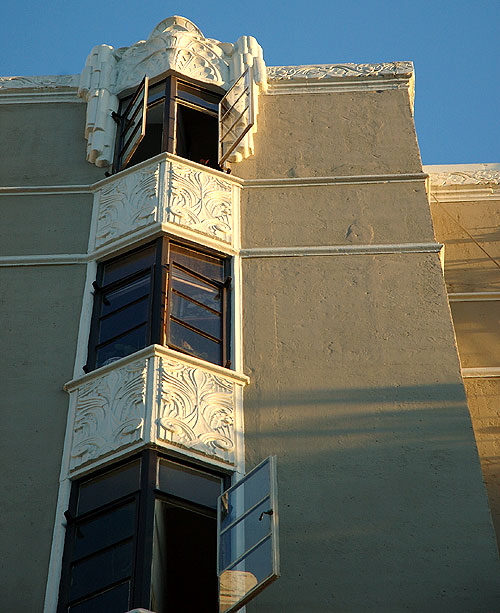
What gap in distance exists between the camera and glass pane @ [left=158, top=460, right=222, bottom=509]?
1124cm

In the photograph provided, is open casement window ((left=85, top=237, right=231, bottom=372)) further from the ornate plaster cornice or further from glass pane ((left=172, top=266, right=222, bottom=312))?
the ornate plaster cornice

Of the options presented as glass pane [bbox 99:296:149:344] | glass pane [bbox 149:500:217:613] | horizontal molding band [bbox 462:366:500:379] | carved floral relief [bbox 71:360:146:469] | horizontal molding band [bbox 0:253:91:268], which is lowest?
glass pane [bbox 149:500:217:613]

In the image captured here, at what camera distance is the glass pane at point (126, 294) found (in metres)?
13.3

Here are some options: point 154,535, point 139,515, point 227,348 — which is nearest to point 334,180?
point 227,348

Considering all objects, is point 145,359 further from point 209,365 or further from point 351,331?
point 351,331

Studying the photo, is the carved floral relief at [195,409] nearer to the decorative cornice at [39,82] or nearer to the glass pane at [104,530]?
the glass pane at [104,530]

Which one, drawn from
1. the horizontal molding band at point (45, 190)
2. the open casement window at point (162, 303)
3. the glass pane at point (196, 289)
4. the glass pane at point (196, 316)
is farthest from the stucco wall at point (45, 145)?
the glass pane at point (196, 316)

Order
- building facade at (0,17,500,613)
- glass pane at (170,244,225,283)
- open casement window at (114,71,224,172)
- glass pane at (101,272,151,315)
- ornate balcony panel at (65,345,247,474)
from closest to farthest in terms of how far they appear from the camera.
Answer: building facade at (0,17,500,613) < ornate balcony panel at (65,345,247,474) < glass pane at (101,272,151,315) < glass pane at (170,244,225,283) < open casement window at (114,71,224,172)

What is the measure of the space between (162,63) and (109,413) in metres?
6.00

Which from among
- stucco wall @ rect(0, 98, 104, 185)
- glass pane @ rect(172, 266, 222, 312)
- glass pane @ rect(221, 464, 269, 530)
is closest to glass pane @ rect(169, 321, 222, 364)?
glass pane @ rect(172, 266, 222, 312)

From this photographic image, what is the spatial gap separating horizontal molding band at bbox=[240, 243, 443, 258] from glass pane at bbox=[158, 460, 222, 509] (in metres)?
3.38

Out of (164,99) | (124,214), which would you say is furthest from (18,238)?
(164,99)

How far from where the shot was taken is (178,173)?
14562 millimetres

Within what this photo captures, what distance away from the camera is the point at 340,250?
46.0 feet
